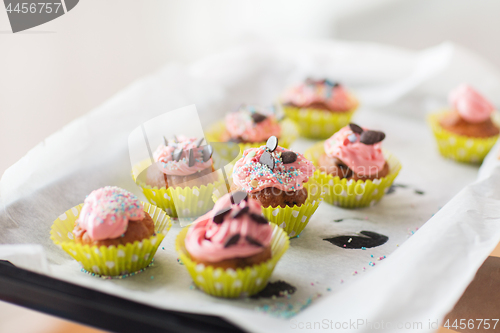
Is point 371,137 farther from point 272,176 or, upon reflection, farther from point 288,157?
point 272,176

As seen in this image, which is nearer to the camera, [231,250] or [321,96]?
[231,250]

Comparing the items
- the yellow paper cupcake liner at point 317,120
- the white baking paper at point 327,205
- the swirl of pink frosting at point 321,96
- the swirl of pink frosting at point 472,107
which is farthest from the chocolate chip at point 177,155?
the swirl of pink frosting at point 472,107

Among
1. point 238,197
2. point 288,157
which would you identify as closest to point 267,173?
point 288,157

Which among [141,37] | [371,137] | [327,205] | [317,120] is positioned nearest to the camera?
[371,137]

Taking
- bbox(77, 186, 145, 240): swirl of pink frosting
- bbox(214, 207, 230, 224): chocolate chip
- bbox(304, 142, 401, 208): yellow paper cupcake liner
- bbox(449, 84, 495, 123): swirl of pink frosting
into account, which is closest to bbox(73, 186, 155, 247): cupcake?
bbox(77, 186, 145, 240): swirl of pink frosting

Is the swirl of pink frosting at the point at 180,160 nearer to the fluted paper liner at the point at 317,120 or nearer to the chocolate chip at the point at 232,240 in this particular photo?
the chocolate chip at the point at 232,240

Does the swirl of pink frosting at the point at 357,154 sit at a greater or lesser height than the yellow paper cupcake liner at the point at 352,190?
greater

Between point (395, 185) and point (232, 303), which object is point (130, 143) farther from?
point (395, 185)

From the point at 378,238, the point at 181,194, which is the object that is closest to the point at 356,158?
the point at 378,238
